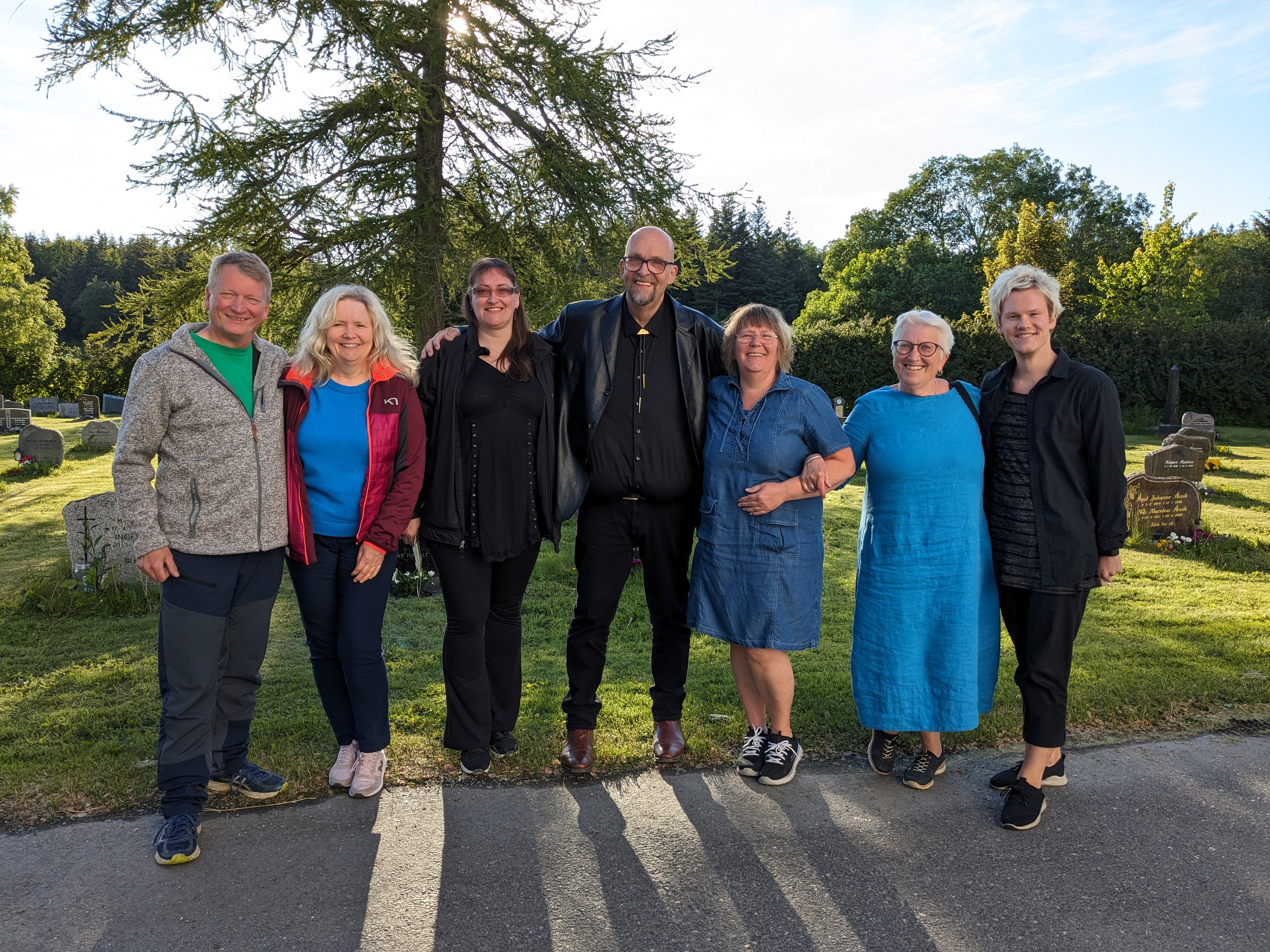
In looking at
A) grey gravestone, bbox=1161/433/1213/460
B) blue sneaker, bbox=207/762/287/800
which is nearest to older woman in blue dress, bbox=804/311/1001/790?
blue sneaker, bbox=207/762/287/800

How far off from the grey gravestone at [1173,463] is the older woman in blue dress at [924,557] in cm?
1068

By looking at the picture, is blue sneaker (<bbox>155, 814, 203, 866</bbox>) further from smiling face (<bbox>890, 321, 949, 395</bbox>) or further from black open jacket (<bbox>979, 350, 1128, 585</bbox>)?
black open jacket (<bbox>979, 350, 1128, 585</bbox>)

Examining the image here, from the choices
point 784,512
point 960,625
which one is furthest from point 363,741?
point 960,625

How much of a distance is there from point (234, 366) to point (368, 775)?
A: 1747 millimetres

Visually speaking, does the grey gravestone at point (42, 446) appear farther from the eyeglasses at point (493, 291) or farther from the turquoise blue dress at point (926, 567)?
the turquoise blue dress at point (926, 567)

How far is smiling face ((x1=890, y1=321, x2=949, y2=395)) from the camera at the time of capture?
3.49 meters

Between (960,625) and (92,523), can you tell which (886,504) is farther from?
(92,523)

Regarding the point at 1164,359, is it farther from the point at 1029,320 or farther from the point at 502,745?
the point at 502,745

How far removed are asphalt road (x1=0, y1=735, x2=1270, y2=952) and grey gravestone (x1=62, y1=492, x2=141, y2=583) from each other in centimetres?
463

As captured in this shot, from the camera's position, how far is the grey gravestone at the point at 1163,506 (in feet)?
30.5

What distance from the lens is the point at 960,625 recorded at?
354cm

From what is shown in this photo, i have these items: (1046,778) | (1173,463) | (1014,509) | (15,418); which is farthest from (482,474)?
(15,418)

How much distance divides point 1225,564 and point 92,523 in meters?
10.8

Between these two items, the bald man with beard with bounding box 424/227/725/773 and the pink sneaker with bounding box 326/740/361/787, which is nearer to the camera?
the pink sneaker with bounding box 326/740/361/787
